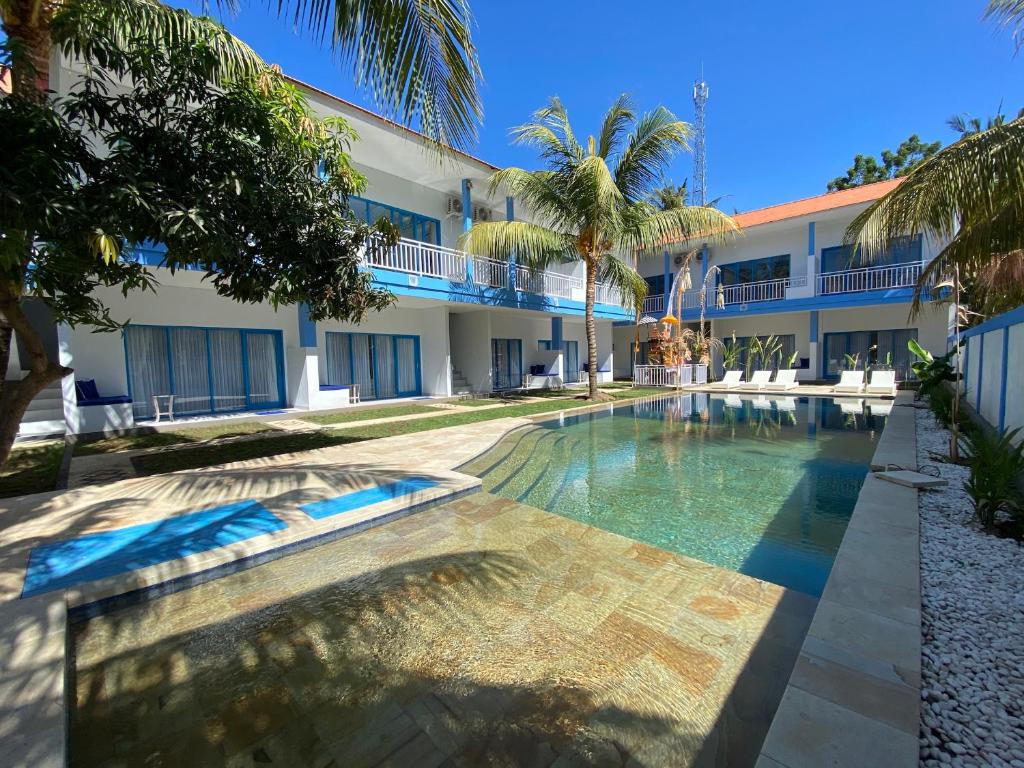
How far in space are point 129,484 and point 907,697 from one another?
24.8ft

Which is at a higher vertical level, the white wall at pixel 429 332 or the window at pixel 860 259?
the window at pixel 860 259

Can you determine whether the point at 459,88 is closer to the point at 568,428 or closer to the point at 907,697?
the point at 907,697

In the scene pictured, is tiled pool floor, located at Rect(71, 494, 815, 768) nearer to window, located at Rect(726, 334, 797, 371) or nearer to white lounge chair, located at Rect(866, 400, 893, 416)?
white lounge chair, located at Rect(866, 400, 893, 416)

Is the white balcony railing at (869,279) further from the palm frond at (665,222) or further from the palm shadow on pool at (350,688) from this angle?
the palm shadow on pool at (350,688)

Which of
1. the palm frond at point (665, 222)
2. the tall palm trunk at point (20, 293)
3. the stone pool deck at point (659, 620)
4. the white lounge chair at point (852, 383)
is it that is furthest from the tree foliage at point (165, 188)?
the white lounge chair at point (852, 383)

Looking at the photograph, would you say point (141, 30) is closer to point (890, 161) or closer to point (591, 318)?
point (591, 318)

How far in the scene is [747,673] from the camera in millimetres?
2637

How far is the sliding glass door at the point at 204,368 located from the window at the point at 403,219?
4.39 meters

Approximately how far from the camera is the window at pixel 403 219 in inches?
548

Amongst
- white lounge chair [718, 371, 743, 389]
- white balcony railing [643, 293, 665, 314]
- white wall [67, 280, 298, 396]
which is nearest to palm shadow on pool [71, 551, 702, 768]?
white wall [67, 280, 298, 396]

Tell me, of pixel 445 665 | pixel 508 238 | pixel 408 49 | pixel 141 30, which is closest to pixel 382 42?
pixel 408 49

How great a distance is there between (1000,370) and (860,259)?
1612 cm

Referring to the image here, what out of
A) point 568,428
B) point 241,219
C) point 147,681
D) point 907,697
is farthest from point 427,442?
point 907,697

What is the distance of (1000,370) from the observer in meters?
6.40
